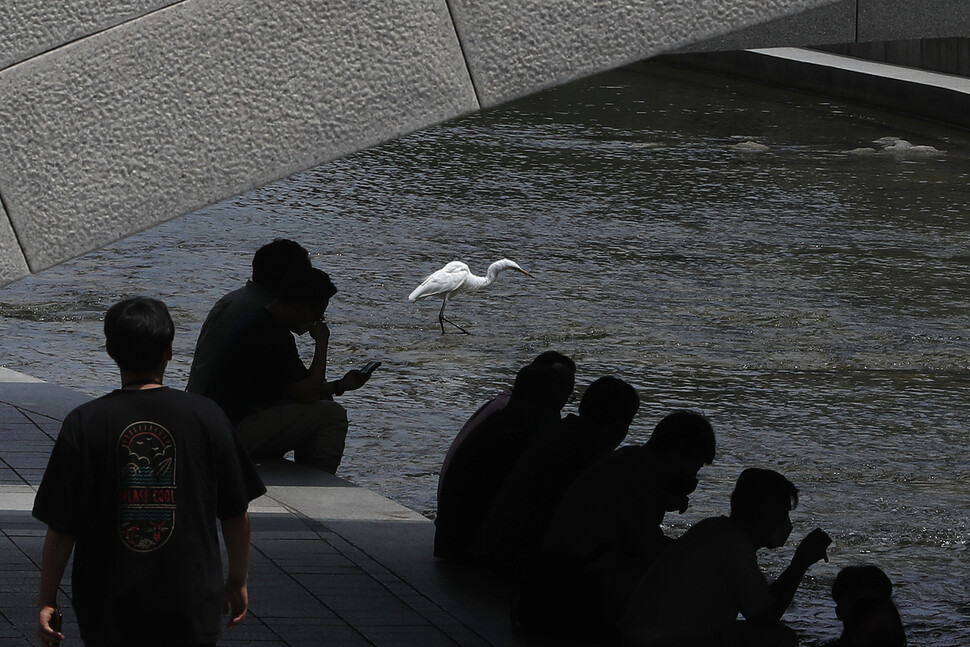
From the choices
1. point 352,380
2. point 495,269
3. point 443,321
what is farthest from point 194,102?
point 495,269

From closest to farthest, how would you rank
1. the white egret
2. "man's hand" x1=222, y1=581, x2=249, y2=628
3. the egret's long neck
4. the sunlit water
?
"man's hand" x1=222, y1=581, x2=249, y2=628
the sunlit water
the white egret
the egret's long neck

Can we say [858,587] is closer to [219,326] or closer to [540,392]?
[540,392]

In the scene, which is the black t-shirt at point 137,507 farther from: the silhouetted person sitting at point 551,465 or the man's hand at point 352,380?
the man's hand at point 352,380

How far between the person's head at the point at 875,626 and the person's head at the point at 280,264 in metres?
3.35

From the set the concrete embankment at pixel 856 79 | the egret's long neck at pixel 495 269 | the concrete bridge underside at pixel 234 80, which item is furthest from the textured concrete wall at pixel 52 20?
the concrete embankment at pixel 856 79

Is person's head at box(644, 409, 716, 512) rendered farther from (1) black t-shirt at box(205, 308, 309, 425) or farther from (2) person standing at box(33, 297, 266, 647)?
(1) black t-shirt at box(205, 308, 309, 425)

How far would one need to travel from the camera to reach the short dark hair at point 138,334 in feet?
11.7

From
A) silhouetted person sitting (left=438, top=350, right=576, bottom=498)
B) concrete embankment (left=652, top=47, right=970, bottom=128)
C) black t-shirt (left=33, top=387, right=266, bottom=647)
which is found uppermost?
black t-shirt (left=33, top=387, right=266, bottom=647)

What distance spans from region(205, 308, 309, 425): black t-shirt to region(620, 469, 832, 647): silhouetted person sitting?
2.84m

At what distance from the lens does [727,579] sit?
4.81 metres

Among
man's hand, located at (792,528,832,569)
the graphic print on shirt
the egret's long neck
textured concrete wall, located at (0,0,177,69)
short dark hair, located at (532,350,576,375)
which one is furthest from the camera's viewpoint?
the egret's long neck

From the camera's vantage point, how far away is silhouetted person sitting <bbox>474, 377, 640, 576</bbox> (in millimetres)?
5707

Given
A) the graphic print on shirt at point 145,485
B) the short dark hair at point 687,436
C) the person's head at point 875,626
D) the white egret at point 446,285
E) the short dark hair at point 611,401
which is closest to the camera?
the graphic print on shirt at point 145,485

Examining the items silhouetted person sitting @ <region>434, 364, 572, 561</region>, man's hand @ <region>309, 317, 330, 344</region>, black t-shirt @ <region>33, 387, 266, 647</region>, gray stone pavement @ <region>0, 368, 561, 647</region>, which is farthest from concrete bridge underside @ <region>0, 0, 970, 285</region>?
man's hand @ <region>309, 317, 330, 344</region>
